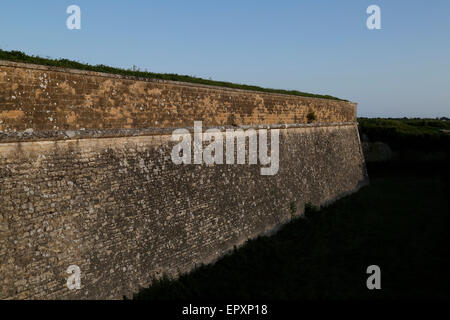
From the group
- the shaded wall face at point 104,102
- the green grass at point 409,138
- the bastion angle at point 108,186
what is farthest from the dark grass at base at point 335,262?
the green grass at point 409,138

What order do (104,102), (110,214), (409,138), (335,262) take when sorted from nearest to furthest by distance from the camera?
1. (110,214)
2. (104,102)
3. (335,262)
4. (409,138)

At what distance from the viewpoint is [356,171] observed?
70.2 ft

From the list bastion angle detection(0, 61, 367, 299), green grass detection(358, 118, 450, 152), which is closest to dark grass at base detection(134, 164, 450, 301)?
bastion angle detection(0, 61, 367, 299)

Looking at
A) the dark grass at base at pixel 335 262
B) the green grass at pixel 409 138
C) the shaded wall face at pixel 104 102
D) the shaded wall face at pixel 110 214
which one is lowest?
Result: the dark grass at base at pixel 335 262

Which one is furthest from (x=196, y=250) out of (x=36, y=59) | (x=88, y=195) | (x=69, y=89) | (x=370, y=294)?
(x=36, y=59)

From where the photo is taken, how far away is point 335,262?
927 cm

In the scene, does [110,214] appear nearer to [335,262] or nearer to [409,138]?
[335,262]

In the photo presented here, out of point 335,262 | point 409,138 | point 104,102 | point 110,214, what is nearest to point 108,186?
point 110,214

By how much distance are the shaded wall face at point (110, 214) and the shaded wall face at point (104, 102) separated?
1.39ft

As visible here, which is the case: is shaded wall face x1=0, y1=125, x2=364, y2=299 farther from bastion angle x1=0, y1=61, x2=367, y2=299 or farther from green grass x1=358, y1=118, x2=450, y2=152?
A: green grass x1=358, y1=118, x2=450, y2=152

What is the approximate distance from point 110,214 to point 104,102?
2305 mm

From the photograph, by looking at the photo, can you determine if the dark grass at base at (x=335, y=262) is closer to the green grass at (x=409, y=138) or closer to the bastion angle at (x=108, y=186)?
the bastion angle at (x=108, y=186)

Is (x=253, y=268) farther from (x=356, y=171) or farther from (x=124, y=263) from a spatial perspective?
(x=356, y=171)

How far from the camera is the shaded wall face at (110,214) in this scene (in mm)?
5438
